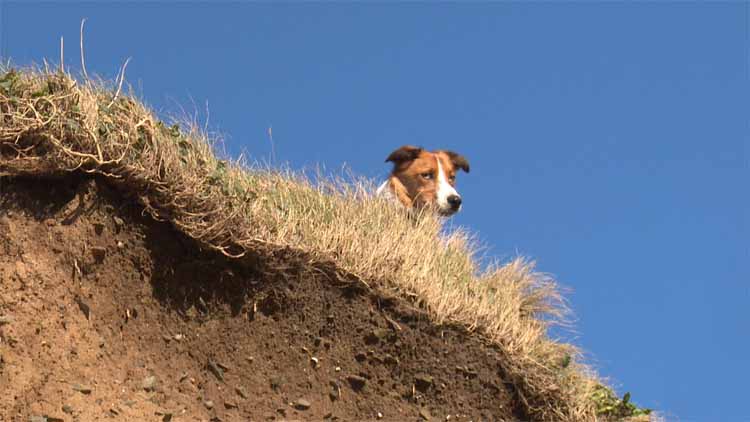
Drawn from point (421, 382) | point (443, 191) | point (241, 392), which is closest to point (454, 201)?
point (443, 191)

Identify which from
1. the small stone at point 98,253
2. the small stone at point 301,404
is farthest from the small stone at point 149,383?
the small stone at point 301,404

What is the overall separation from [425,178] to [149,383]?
690 cm

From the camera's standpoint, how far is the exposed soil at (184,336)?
870 centimetres

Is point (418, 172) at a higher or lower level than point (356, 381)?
higher

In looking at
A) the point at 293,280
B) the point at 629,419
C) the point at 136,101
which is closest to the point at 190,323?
the point at 293,280

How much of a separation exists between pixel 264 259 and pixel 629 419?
14.2 ft

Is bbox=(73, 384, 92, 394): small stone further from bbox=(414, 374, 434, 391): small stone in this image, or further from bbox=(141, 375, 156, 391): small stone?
bbox=(414, 374, 434, 391): small stone

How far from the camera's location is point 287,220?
10664mm

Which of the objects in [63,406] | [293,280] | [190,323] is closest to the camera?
[63,406]

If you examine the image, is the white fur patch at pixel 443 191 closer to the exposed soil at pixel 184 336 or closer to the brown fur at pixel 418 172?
the brown fur at pixel 418 172

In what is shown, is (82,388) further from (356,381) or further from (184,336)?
(356,381)

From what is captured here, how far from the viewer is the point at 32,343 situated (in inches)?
340

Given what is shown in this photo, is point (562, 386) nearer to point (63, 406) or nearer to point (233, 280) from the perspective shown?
point (233, 280)

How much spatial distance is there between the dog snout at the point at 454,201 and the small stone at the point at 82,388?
7164 mm
